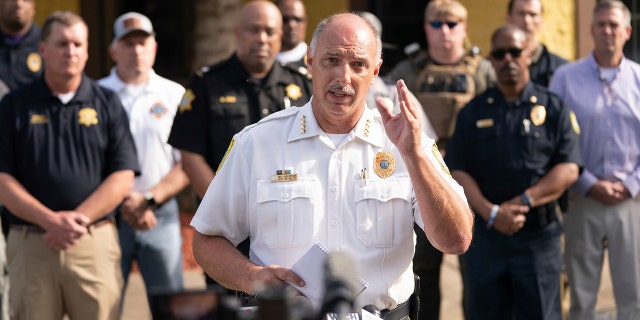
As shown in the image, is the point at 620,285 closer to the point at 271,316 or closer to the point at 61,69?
the point at 61,69

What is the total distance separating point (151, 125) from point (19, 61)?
130 centimetres

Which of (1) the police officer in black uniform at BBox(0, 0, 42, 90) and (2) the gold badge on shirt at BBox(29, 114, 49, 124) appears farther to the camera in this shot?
(1) the police officer in black uniform at BBox(0, 0, 42, 90)

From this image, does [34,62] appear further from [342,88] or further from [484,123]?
[342,88]

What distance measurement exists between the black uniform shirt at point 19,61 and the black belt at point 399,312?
14.5ft

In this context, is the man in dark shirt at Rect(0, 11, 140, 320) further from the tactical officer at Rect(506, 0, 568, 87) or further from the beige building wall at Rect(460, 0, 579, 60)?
the beige building wall at Rect(460, 0, 579, 60)

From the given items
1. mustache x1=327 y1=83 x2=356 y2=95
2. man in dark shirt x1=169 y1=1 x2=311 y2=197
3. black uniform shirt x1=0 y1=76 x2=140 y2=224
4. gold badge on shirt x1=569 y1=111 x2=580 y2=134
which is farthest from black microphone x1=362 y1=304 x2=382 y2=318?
gold badge on shirt x1=569 y1=111 x2=580 y2=134

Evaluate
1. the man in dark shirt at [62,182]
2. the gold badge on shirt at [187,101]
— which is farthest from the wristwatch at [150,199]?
the gold badge on shirt at [187,101]

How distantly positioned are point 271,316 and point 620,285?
5492mm

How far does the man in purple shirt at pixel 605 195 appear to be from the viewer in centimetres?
723

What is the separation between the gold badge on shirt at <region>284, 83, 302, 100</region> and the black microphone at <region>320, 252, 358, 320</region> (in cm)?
395

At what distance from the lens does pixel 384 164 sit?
403 centimetres

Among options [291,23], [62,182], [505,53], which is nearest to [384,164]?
[62,182]

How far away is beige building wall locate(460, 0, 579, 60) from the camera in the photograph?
10906 millimetres

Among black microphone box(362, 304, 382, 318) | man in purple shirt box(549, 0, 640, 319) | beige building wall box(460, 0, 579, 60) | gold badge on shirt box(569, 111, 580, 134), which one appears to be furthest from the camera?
beige building wall box(460, 0, 579, 60)
